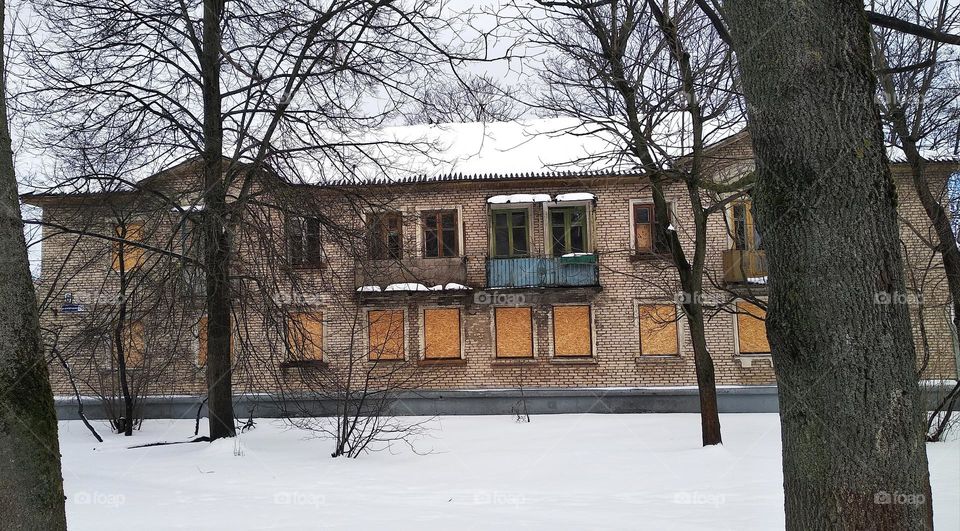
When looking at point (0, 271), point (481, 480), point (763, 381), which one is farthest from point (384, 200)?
point (763, 381)

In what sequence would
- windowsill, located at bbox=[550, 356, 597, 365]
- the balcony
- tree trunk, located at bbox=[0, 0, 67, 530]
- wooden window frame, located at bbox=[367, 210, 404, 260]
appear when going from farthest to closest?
windowsill, located at bbox=[550, 356, 597, 365] < the balcony < wooden window frame, located at bbox=[367, 210, 404, 260] < tree trunk, located at bbox=[0, 0, 67, 530]

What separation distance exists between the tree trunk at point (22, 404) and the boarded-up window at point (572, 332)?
16.3 meters

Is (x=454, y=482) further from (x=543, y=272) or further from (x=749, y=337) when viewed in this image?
(x=749, y=337)

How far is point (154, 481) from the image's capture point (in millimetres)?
8766

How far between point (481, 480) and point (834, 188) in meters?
7.20

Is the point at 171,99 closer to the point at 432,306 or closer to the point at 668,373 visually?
the point at 432,306

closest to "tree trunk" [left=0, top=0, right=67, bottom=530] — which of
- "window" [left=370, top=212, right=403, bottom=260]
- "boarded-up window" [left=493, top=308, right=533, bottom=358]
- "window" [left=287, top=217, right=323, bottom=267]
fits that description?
"window" [left=287, top=217, right=323, bottom=267]

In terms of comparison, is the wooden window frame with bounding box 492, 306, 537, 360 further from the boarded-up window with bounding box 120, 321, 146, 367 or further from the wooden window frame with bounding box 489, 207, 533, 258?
the boarded-up window with bounding box 120, 321, 146, 367
